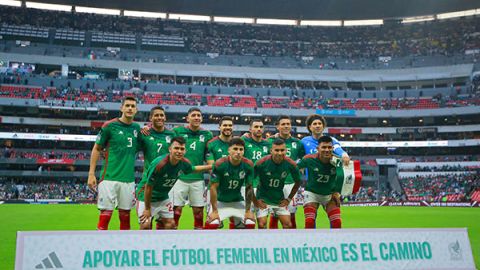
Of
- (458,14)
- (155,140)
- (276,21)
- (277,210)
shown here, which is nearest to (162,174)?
(155,140)

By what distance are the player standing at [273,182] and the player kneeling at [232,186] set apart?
0.32 m

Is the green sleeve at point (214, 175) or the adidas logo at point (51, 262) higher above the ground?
the green sleeve at point (214, 175)

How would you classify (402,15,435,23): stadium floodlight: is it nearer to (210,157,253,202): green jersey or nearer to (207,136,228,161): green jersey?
(207,136,228,161): green jersey

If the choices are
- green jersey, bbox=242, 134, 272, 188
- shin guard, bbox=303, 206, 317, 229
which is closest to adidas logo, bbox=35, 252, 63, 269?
shin guard, bbox=303, 206, 317, 229

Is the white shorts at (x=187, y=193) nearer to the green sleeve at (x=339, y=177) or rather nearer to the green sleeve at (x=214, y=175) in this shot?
the green sleeve at (x=214, y=175)

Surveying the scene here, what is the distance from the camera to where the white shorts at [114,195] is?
26.0ft

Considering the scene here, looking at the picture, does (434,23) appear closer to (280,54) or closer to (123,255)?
(280,54)

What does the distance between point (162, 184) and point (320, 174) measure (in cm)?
307

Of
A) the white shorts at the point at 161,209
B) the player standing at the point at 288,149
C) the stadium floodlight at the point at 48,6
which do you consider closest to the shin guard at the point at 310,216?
the player standing at the point at 288,149

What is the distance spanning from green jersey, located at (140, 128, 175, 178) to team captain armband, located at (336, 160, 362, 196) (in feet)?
11.5

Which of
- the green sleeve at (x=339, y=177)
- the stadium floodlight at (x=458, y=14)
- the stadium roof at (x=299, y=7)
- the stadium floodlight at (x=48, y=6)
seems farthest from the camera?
the stadium floodlight at (x=458, y=14)

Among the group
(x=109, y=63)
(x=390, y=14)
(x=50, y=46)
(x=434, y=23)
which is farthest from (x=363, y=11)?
(x=50, y=46)

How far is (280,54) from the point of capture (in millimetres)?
68312

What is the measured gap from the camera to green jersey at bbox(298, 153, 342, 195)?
855cm
